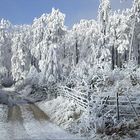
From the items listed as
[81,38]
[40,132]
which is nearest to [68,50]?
[81,38]

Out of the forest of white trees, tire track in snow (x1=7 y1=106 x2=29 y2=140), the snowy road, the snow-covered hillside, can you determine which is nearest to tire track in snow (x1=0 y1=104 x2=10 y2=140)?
the snowy road

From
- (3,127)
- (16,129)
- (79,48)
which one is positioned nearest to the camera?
(16,129)

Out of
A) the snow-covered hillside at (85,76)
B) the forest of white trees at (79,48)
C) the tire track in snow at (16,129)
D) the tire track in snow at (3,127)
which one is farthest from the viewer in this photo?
the forest of white trees at (79,48)

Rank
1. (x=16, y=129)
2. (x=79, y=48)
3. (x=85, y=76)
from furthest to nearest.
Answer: (x=79, y=48) → (x=85, y=76) → (x=16, y=129)

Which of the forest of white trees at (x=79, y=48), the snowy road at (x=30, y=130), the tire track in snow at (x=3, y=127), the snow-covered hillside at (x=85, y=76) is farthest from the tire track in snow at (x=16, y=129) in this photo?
the forest of white trees at (x=79, y=48)

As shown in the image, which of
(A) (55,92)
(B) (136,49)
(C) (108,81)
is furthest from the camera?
(B) (136,49)

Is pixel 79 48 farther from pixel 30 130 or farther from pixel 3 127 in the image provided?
pixel 30 130

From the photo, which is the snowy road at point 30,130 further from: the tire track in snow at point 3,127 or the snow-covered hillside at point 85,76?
the snow-covered hillside at point 85,76

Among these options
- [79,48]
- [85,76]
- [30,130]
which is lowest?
[30,130]

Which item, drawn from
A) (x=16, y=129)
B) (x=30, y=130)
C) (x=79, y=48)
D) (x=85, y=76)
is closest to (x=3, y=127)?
(x=16, y=129)

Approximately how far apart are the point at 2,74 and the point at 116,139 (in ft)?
299

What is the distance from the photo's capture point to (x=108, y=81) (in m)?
26.0

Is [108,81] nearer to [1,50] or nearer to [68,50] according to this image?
[68,50]

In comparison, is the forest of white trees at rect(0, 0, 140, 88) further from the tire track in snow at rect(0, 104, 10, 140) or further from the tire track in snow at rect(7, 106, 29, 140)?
the tire track in snow at rect(7, 106, 29, 140)
